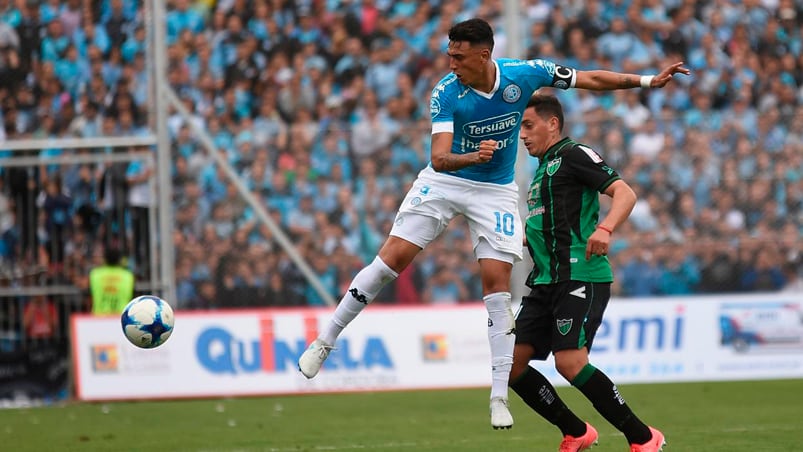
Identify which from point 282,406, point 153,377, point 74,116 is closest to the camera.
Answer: point 282,406

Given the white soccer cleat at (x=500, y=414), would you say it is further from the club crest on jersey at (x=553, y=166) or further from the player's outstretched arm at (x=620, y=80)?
the player's outstretched arm at (x=620, y=80)

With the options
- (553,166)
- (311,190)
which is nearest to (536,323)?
(553,166)

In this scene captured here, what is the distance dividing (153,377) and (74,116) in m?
3.79

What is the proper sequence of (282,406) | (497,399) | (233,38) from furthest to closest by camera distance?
(233,38)
(282,406)
(497,399)

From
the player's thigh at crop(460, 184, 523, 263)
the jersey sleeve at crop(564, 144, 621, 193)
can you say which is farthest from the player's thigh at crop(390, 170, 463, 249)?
the jersey sleeve at crop(564, 144, 621, 193)

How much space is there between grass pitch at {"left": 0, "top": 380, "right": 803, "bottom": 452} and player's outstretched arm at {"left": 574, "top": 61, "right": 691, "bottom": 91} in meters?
2.40

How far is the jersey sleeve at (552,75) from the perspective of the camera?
319 inches

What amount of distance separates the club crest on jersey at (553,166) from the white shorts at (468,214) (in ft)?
2.39

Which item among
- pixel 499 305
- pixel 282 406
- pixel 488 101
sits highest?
pixel 488 101

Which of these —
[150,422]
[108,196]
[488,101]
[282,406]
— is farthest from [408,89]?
[488,101]

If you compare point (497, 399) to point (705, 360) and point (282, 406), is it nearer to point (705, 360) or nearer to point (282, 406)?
point (282, 406)

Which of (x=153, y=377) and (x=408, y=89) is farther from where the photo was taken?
(x=408, y=89)

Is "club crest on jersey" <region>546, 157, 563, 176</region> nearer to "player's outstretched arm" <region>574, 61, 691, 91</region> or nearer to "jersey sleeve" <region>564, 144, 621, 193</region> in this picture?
"jersey sleeve" <region>564, 144, 621, 193</region>

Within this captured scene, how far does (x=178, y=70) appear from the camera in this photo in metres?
16.8
